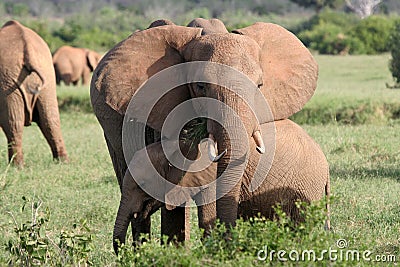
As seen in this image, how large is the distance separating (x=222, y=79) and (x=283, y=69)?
88 centimetres

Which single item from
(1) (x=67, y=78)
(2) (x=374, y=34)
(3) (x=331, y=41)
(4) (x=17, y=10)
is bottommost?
(4) (x=17, y=10)

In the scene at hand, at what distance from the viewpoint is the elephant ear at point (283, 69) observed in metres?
5.88

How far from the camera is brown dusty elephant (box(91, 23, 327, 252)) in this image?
5.21m

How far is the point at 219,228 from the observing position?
4898 mm

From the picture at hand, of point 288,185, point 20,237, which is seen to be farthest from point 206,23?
point 20,237

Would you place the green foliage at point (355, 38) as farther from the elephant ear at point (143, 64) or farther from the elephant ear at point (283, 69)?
the elephant ear at point (143, 64)

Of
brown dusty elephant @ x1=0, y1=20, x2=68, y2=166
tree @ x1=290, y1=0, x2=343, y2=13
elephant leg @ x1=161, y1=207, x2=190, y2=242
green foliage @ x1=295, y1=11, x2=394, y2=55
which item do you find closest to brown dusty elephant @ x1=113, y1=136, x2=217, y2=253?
elephant leg @ x1=161, y1=207, x2=190, y2=242

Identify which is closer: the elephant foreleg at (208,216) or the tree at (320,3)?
the elephant foreleg at (208,216)

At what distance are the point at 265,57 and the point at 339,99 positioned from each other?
31.1 ft

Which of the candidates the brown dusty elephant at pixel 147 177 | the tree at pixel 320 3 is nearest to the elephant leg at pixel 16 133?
the brown dusty elephant at pixel 147 177

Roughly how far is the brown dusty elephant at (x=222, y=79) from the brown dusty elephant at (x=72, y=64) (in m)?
20.9

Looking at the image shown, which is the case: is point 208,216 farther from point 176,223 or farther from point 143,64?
point 143,64

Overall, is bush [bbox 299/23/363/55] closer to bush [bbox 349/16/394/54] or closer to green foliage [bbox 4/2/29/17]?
bush [bbox 349/16/394/54]

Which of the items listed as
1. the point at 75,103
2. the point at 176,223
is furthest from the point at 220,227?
the point at 75,103
